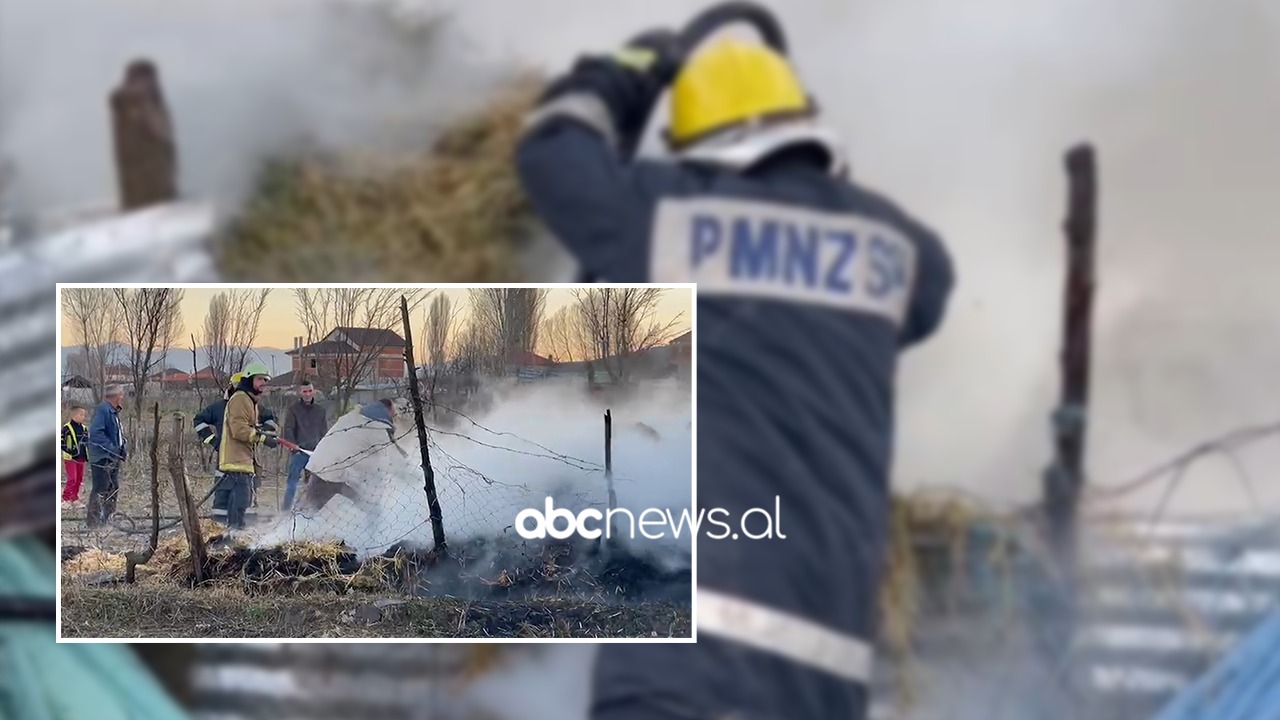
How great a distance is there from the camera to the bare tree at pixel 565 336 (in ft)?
6.36

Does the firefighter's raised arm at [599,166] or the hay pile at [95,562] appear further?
the hay pile at [95,562]

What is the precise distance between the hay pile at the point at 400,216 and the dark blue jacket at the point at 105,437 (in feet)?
1.04

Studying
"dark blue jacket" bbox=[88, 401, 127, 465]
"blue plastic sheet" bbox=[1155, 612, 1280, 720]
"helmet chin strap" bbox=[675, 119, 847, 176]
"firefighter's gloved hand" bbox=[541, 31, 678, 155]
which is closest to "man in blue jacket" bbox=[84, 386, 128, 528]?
"dark blue jacket" bbox=[88, 401, 127, 465]

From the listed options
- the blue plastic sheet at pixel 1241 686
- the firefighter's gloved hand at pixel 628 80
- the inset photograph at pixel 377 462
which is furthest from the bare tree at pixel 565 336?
the blue plastic sheet at pixel 1241 686

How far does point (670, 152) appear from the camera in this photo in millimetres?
1929

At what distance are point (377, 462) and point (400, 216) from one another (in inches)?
16.1

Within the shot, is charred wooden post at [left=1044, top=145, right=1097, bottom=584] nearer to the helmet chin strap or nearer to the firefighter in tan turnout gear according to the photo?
the helmet chin strap

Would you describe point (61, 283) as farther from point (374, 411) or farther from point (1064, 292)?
point (1064, 292)

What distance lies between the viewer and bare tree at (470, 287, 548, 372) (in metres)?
1.93

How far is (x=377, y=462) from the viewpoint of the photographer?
6.44 ft
